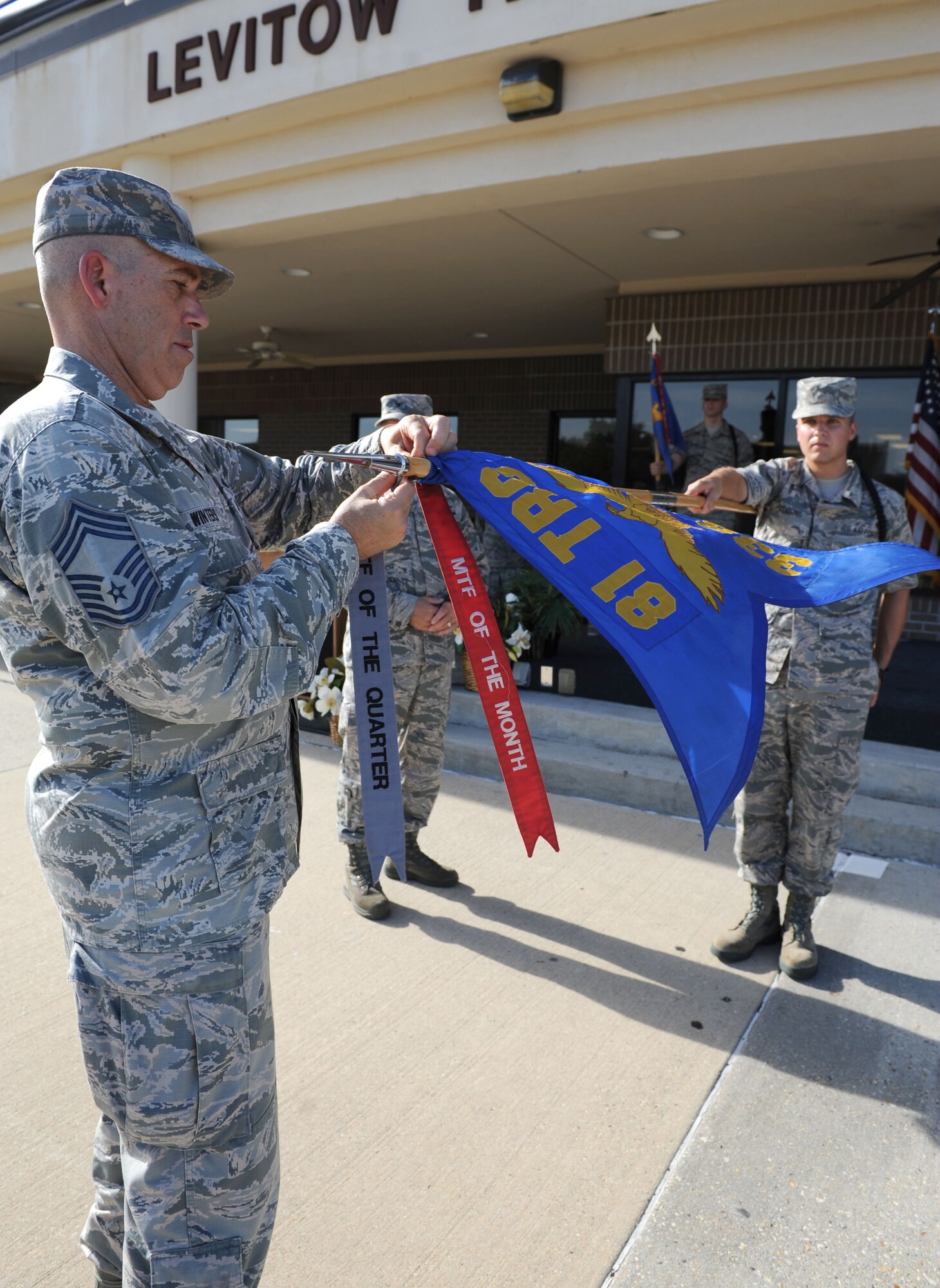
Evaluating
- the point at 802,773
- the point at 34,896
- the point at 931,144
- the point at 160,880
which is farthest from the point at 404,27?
the point at 160,880

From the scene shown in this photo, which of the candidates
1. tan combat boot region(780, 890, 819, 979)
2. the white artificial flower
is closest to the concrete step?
tan combat boot region(780, 890, 819, 979)

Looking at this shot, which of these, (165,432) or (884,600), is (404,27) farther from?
(165,432)

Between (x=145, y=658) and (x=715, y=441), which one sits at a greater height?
(x=715, y=441)

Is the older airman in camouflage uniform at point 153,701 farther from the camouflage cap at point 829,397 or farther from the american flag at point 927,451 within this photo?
the american flag at point 927,451

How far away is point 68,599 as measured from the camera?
125 cm

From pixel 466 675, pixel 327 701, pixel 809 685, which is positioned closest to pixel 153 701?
pixel 809 685

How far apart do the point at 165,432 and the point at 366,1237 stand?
1.81 m

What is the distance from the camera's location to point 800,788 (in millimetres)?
3348

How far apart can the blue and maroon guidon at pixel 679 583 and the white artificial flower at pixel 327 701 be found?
107 inches

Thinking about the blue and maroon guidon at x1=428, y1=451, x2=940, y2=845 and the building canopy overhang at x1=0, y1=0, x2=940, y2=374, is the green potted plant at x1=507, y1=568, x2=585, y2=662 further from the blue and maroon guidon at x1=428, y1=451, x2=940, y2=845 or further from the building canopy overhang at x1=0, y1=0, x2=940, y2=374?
the blue and maroon guidon at x1=428, y1=451, x2=940, y2=845

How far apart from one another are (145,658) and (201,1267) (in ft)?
3.44

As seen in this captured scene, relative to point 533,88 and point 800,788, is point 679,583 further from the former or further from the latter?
point 533,88

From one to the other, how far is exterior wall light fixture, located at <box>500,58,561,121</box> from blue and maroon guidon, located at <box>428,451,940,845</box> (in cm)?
338

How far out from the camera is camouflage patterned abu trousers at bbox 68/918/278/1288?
58.1 inches
